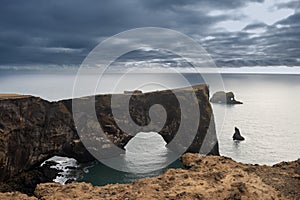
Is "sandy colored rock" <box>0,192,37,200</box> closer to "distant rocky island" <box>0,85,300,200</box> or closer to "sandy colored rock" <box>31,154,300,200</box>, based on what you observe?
"distant rocky island" <box>0,85,300,200</box>

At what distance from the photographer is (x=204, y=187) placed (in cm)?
1349

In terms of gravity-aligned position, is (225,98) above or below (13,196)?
above

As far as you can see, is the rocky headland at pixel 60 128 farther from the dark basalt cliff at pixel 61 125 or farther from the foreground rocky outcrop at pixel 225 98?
the foreground rocky outcrop at pixel 225 98

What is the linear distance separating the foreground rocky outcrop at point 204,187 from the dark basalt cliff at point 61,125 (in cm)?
3143

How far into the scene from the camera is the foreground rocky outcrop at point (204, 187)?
41.9 feet

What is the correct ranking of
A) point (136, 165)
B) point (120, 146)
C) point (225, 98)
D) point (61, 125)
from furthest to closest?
1. point (225, 98)
2. point (120, 146)
3. point (136, 165)
4. point (61, 125)

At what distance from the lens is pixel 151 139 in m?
71.0

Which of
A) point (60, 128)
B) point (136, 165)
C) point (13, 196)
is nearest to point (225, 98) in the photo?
point (136, 165)

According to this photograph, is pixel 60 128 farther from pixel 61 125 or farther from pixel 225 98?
pixel 225 98

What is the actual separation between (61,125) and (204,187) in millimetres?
40755

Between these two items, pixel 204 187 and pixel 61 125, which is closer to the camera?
pixel 204 187

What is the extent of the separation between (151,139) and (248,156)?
23.6 meters

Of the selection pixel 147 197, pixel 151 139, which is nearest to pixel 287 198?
pixel 147 197

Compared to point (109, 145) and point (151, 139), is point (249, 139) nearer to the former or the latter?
point (151, 139)
